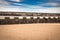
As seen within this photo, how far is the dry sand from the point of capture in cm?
142

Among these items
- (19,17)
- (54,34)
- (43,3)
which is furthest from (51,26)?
(19,17)

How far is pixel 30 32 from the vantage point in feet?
4.88

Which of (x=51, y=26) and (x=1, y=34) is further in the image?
(x=51, y=26)

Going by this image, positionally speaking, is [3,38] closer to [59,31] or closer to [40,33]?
[40,33]

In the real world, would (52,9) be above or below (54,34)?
above

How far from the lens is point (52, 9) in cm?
151

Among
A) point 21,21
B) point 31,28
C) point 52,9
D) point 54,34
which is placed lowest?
point 54,34

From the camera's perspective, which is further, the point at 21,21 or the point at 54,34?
the point at 54,34

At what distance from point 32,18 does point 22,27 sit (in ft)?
0.60

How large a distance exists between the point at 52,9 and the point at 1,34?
767 millimetres

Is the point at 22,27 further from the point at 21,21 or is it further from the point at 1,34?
the point at 1,34

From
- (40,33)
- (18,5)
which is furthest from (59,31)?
(18,5)

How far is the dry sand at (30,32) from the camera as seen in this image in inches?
55.8

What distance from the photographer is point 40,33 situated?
4.99ft
